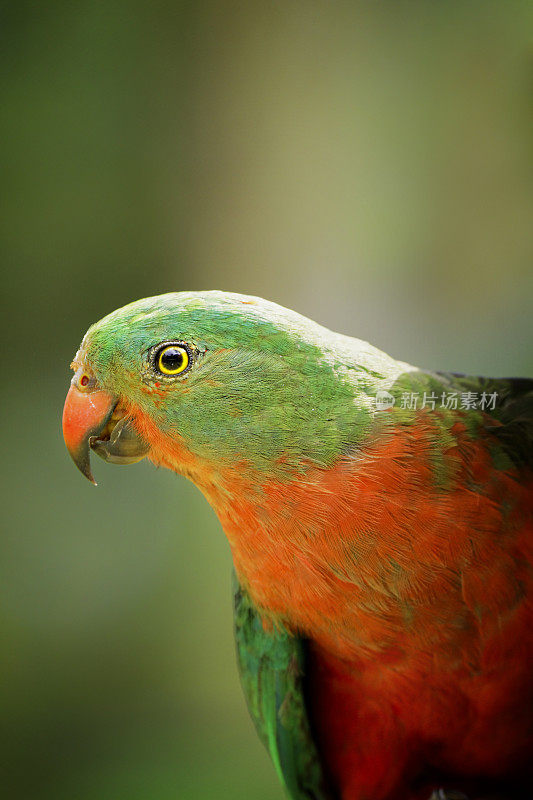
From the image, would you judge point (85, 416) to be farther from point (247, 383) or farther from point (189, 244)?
point (189, 244)

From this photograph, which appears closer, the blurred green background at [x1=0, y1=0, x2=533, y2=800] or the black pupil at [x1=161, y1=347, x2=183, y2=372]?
the black pupil at [x1=161, y1=347, x2=183, y2=372]

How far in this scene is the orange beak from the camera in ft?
2.34

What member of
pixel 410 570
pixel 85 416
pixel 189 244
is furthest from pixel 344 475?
pixel 189 244

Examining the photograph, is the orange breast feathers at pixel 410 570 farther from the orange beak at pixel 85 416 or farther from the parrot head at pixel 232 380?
the orange beak at pixel 85 416

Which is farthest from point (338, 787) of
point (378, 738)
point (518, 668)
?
point (518, 668)

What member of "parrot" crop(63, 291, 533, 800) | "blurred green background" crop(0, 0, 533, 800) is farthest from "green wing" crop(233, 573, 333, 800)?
"blurred green background" crop(0, 0, 533, 800)

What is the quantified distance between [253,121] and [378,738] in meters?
0.90

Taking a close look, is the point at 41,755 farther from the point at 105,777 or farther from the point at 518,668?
the point at 518,668

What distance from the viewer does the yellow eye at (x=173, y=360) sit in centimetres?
66

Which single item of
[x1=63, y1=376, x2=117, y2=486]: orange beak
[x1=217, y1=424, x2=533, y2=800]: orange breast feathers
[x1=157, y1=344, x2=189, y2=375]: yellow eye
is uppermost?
[x1=157, y1=344, x2=189, y2=375]: yellow eye

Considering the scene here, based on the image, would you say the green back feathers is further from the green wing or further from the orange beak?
the green wing

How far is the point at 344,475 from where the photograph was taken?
2.27 feet
